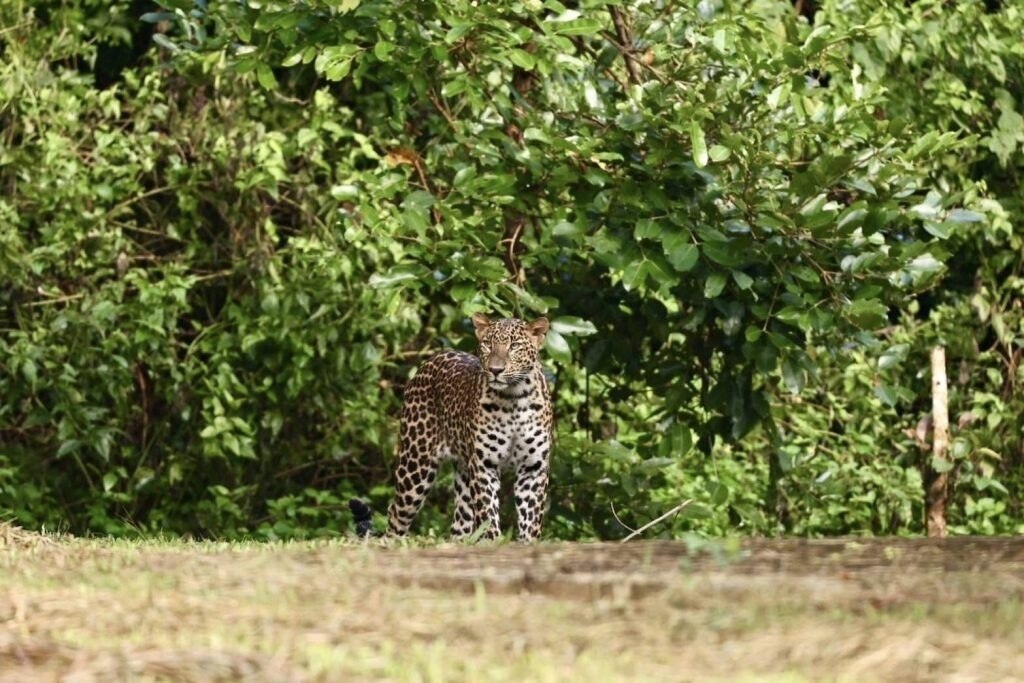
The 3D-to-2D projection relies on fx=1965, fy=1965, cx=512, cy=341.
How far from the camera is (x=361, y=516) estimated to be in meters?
9.75

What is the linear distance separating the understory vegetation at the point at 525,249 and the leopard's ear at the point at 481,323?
0.39ft

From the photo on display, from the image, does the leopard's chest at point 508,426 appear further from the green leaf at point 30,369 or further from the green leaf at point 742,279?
the green leaf at point 30,369

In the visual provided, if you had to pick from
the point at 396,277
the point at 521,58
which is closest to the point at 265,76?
the point at 396,277

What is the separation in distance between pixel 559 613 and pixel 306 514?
25.3 ft

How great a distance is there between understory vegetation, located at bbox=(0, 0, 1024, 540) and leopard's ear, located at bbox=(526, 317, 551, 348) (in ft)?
0.36

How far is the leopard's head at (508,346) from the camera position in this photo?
905 centimetres

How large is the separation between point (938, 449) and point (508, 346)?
10.2 feet

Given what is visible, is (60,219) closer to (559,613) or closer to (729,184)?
(729,184)

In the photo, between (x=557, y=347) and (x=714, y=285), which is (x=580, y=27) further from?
(x=557, y=347)

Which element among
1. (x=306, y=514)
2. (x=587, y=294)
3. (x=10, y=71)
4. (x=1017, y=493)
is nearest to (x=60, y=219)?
(x=10, y=71)

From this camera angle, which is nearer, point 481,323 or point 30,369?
point 481,323

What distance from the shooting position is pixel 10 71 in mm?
11898

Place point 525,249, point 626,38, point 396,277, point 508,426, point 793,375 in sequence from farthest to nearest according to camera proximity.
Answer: point 626,38 < point 525,249 < point 793,375 < point 508,426 < point 396,277

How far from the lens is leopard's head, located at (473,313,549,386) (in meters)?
9.05
